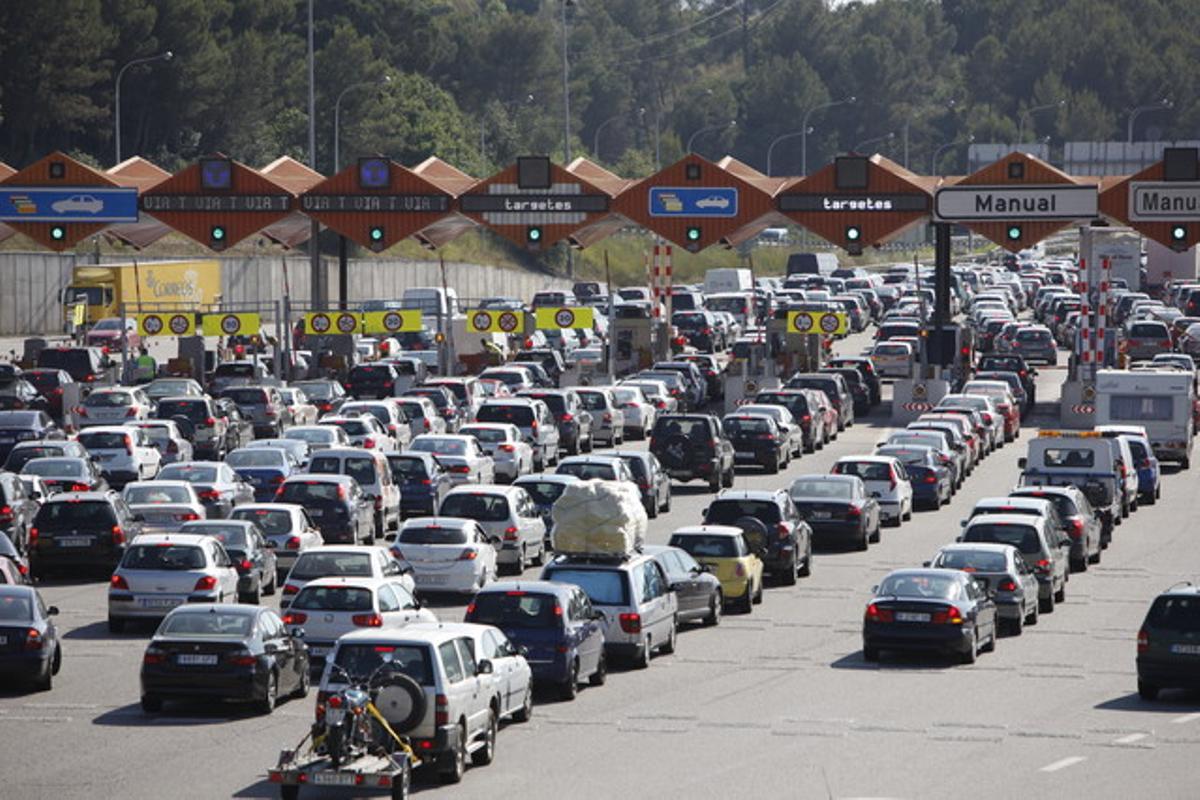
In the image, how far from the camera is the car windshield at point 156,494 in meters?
39.2

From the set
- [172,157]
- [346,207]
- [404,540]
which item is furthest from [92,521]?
[172,157]

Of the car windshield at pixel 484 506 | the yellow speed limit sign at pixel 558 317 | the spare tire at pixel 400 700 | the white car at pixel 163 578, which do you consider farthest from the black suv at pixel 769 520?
the yellow speed limit sign at pixel 558 317

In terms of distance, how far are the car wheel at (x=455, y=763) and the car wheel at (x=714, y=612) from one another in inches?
468

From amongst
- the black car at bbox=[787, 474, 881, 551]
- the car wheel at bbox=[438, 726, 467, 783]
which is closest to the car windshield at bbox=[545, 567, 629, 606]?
the car wheel at bbox=[438, 726, 467, 783]

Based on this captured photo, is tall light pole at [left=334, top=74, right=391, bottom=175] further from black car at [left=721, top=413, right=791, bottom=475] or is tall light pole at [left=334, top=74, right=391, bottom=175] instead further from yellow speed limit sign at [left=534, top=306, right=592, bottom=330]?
black car at [left=721, top=413, right=791, bottom=475]

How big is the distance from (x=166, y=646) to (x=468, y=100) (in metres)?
147

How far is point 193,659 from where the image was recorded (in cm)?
2584

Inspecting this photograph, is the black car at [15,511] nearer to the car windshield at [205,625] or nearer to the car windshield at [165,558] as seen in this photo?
the car windshield at [165,558]

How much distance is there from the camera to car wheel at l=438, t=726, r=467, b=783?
2252 centimetres

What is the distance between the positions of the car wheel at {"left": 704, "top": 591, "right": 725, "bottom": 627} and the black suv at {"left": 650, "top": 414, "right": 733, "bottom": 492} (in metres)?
15.7

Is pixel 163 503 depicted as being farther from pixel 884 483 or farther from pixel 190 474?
pixel 884 483

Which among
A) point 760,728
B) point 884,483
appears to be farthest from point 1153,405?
point 760,728

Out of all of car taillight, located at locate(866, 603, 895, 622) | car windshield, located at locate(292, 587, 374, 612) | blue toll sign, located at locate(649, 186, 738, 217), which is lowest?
car taillight, located at locate(866, 603, 895, 622)

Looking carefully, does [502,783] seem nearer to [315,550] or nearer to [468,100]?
[315,550]
